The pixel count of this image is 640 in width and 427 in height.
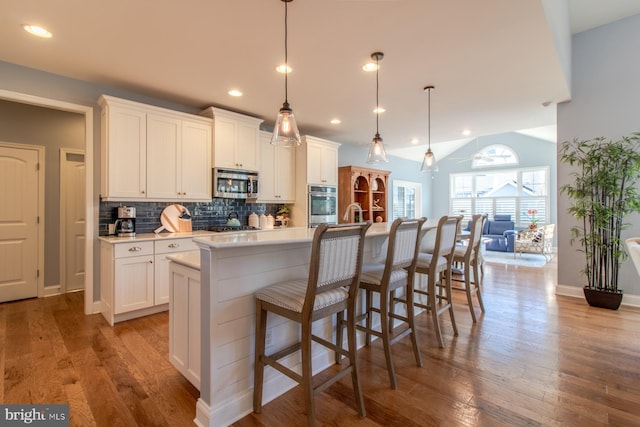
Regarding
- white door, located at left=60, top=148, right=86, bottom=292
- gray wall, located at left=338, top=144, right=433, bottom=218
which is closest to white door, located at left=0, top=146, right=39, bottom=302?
white door, located at left=60, top=148, right=86, bottom=292

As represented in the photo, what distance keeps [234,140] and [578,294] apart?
5.11 m

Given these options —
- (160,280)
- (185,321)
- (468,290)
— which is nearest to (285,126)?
(185,321)

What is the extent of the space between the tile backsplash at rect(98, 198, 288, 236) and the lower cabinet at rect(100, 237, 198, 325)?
14.9 inches

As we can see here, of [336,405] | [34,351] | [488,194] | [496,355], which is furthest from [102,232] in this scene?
[488,194]

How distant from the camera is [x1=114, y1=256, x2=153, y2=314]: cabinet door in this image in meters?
3.04

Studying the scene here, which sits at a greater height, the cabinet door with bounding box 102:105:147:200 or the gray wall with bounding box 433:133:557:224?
the gray wall with bounding box 433:133:557:224

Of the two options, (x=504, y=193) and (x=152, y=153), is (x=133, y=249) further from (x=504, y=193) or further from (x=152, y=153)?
(x=504, y=193)

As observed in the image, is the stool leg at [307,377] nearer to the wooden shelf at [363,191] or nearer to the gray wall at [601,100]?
the wooden shelf at [363,191]

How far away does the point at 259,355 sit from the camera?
1.76 meters

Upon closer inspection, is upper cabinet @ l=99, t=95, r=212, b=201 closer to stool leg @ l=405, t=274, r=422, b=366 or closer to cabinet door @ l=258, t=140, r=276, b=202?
cabinet door @ l=258, t=140, r=276, b=202

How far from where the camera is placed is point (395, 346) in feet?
8.59

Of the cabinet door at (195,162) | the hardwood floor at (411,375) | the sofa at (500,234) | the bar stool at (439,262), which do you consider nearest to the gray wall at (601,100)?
the hardwood floor at (411,375)

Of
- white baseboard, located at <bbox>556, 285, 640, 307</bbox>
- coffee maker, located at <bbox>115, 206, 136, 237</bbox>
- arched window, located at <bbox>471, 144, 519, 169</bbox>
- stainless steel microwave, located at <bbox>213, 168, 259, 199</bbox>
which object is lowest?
white baseboard, located at <bbox>556, 285, 640, 307</bbox>

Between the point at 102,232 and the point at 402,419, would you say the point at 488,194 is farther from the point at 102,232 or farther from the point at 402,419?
the point at 102,232
